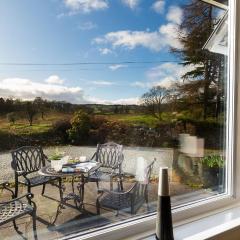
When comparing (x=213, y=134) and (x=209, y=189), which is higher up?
(x=213, y=134)

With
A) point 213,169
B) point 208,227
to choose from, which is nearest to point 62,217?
point 208,227

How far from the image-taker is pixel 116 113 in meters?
1.36

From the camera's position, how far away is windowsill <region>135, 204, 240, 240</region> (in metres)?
1.26

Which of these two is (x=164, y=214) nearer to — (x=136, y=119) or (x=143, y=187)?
(x=143, y=187)

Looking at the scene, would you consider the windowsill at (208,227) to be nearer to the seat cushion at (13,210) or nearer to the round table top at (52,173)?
the round table top at (52,173)

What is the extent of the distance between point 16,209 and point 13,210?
0.01 m

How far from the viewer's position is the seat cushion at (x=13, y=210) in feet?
3.55

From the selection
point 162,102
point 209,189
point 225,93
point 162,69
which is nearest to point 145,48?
point 162,69

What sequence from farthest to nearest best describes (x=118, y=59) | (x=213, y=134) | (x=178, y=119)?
(x=213, y=134), (x=178, y=119), (x=118, y=59)

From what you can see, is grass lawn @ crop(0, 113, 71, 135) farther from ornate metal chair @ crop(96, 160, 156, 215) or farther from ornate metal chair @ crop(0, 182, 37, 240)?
ornate metal chair @ crop(96, 160, 156, 215)

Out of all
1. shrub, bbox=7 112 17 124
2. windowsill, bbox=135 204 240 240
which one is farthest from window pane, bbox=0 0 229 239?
windowsill, bbox=135 204 240 240

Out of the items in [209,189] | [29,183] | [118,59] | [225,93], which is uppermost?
[118,59]

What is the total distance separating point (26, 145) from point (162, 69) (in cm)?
75

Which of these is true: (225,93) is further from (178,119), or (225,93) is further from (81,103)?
(81,103)
